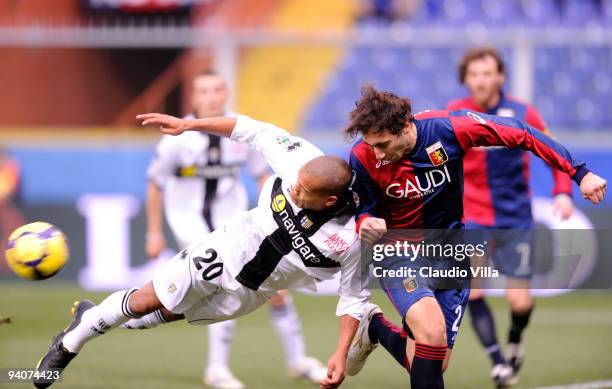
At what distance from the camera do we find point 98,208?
11578 millimetres

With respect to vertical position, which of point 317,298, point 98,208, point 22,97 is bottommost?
point 317,298

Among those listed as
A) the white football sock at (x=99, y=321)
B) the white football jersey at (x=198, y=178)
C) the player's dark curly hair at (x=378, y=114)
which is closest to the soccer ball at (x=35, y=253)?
the white football sock at (x=99, y=321)

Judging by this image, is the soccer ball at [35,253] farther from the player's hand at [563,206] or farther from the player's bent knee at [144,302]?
the player's hand at [563,206]

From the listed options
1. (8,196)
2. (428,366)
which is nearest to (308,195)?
(428,366)

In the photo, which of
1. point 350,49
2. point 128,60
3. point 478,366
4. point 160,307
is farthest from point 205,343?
point 350,49

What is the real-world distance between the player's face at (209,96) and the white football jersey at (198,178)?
0.90ft

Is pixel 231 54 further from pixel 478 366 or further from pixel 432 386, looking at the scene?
pixel 432 386

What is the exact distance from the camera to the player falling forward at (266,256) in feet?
18.0

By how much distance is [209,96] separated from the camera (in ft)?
24.6

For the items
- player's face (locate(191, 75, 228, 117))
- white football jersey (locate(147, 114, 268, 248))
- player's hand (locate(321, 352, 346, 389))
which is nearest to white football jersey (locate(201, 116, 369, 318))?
player's hand (locate(321, 352, 346, 389))

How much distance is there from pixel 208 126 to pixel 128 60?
7.27 m

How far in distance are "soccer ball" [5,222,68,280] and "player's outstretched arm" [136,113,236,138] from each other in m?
0.87

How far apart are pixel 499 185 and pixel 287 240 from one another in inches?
97.5

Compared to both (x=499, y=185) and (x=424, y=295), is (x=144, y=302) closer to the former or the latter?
(x=424, y=295)
